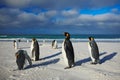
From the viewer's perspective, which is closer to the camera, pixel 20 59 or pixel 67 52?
pixel 20 59

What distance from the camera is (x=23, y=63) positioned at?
415 inches

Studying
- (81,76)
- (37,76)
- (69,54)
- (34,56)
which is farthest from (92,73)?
(34,56)

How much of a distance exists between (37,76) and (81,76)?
221cm

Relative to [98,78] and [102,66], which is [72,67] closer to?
[102,66]

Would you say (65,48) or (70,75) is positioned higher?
(65,48)

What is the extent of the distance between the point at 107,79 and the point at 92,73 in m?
1.41

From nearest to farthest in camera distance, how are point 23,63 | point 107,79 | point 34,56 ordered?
point 107,79 < point 23,63 < point 34,56

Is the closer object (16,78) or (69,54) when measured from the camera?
(16,78)

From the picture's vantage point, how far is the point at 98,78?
8422 millimetres

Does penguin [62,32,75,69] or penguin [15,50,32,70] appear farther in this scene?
penguin [62,32,75,69]

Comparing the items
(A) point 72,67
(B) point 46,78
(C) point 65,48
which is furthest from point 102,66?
(B) point 46,78

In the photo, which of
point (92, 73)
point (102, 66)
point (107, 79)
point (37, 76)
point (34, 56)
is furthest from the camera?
point (34, 56)

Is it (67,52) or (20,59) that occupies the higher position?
(67,52)

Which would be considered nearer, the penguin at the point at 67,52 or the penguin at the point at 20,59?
the penguin at the point at 20,59
